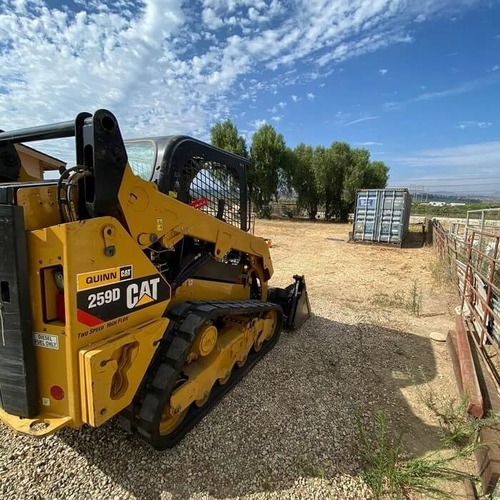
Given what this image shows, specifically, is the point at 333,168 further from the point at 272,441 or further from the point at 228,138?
the point at 272,441

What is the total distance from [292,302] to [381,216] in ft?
41.7

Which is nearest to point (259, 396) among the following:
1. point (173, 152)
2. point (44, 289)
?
point (44, 289)

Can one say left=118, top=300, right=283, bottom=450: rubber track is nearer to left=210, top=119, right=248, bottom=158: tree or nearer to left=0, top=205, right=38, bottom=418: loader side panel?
left=0, top=205, right=38, bottom=418: loader side panel

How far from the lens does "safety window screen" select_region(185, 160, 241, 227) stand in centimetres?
345

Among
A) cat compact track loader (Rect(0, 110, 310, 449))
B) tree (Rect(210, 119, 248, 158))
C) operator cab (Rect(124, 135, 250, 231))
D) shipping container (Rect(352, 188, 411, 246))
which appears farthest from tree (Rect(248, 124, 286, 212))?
cat compact track loader (Rect(0, 110, 310, 449))

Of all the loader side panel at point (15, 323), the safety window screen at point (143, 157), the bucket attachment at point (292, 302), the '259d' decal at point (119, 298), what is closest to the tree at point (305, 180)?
the bucket attachment at point (292, 302)

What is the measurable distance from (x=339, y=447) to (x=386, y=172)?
3262 centimetres

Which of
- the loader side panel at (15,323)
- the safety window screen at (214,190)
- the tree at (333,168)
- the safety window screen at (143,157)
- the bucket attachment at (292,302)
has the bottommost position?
the bucket attachment at (292,302)

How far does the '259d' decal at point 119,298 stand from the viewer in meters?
2.08

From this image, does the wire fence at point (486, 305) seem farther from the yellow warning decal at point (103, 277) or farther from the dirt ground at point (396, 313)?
the yellow warning decal at point (103, 277)

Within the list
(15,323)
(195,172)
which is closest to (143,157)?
(195,172)

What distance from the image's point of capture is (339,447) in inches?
116

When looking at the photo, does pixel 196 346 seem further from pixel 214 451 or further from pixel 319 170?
pixel 319 170

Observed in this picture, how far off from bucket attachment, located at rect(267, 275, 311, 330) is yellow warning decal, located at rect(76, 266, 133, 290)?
3.38 m
